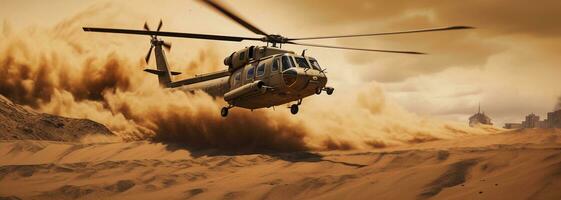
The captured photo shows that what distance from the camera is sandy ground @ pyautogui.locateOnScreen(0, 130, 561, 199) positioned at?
10.7 meters

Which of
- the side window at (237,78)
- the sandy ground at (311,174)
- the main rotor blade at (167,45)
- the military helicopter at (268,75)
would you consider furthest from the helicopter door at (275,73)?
the main rotor blade at (167,45)

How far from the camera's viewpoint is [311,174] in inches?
563

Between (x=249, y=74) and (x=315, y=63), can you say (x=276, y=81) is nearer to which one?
(x=315, y=63)

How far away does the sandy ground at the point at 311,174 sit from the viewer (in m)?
10.7

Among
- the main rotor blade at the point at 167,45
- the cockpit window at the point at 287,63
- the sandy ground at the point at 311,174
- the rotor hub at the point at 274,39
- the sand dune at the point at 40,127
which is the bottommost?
the sandy ground at the point at 311,174

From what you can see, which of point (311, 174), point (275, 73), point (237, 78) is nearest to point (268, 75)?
point (275, 73)

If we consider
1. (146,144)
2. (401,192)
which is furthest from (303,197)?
(146,144)

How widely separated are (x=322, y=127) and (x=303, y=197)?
919cm

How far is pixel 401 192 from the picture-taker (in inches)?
436

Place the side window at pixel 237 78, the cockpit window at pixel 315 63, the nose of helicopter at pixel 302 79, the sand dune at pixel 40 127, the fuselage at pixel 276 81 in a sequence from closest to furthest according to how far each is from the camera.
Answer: the nose of helicopter at pixel 302 79, the fuselage at pixel 276 81, the cockpit window at pixel 315 63, the side window at pixel 237 78, the sand dune at pixel 40 127

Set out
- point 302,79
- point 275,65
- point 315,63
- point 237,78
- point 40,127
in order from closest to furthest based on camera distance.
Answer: point 302,79, point 275,65, point 315,63, point 237,78, point 40,127

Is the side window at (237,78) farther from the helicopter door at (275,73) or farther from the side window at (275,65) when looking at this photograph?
the side window at (275,65)

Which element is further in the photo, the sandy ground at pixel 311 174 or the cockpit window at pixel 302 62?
the cockpit window at pixel 302 62

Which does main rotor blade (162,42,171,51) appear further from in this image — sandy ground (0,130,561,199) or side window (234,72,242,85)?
sandy ground (0,130,561,199)
